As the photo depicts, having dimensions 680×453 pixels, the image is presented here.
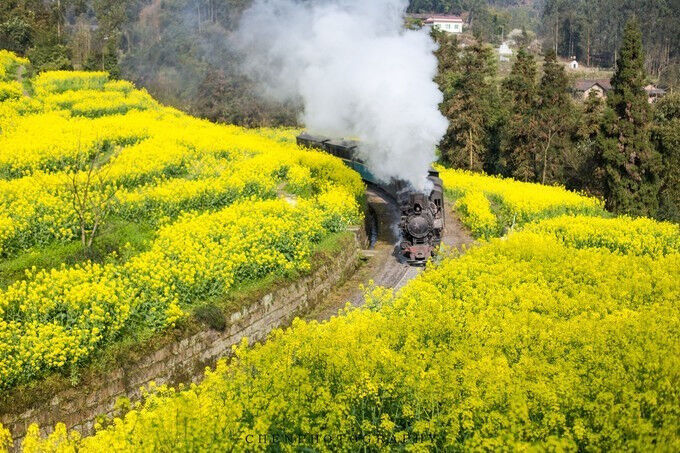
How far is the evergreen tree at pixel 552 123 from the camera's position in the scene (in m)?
36.8

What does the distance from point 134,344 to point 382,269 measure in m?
10.8

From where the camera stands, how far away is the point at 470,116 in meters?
41.5

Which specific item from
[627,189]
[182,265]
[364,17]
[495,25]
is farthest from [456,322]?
[495,25]

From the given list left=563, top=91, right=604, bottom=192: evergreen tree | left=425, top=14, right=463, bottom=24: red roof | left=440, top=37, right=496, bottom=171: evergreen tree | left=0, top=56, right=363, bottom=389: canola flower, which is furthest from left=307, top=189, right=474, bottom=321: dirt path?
left=425, top=14, right=463, bottom=24: red roof

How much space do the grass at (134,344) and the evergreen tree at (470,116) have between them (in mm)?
24704

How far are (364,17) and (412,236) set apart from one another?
11.1m

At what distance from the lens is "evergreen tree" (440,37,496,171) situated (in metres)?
41.3

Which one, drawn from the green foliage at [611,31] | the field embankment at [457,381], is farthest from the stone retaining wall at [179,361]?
the green foliage at [611,31]

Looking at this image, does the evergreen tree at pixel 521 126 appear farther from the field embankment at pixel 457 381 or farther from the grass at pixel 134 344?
the field embankment at pixel 457 381

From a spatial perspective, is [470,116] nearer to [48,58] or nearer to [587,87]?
[48,58]

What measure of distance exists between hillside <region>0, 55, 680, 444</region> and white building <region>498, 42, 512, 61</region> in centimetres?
9520

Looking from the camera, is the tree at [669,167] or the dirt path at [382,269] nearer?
the dirt path at [382,269]

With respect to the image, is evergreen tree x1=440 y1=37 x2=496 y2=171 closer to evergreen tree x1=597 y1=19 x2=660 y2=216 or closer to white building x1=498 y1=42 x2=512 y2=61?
evergreen tree x1=597 y1=19 x2=660 y2=216

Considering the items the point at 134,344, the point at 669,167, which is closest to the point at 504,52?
the point at 669,167
